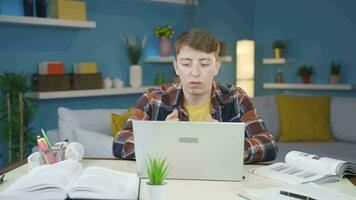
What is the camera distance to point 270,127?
145 inches

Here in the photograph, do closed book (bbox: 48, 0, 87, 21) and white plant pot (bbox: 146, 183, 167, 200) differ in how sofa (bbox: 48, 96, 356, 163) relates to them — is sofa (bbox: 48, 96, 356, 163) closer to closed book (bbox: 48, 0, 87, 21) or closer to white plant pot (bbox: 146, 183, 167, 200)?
closed book (bbox: 48, 0, 87, 21)

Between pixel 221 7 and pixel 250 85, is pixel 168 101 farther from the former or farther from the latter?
pixel 221 7

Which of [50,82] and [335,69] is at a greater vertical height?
[335,69]

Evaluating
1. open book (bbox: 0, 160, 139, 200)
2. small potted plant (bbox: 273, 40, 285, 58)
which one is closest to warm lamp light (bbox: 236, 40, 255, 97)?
small potted plant (bbox: 273, 40, 285, 58)

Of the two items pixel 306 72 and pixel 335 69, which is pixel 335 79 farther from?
pixel 306 72

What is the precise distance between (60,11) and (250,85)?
248cm

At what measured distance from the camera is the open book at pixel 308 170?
140 cm

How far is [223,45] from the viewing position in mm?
5355

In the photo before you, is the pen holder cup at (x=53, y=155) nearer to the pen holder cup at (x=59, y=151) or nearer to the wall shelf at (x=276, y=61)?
the pen holder cup at (x=59, y=151)

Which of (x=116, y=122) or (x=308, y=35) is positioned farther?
(x=308, y=35)

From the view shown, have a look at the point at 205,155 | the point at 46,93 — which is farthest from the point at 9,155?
the point at 205,155

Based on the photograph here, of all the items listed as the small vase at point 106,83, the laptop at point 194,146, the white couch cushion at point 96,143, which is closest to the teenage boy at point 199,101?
the laptop at point 194,146

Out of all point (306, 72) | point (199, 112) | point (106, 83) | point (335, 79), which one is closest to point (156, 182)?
point (199, 112)

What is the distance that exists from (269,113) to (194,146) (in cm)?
252
